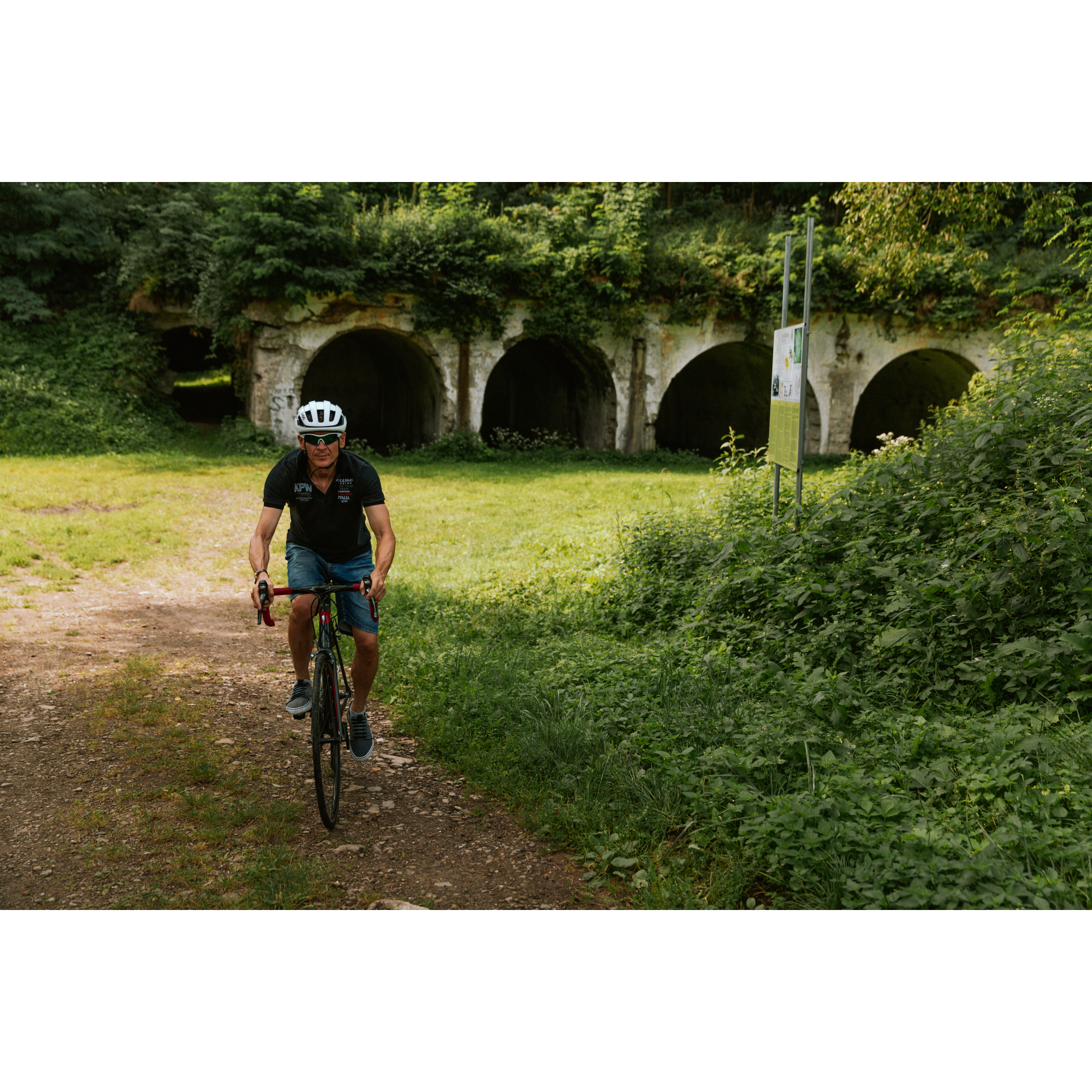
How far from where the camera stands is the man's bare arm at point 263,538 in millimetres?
4434

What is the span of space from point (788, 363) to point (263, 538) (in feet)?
14.2

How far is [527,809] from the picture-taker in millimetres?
4473

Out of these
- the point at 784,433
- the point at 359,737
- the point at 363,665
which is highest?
the point at 784,433

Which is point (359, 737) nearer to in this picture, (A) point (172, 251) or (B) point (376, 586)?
(B) point (376, 586)

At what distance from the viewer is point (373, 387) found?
26.0 metres

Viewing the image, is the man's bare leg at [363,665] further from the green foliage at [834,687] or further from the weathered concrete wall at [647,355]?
the weathered concrete wall at [647,355]

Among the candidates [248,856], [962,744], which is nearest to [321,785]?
[248,856]

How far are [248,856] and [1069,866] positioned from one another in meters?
3.36

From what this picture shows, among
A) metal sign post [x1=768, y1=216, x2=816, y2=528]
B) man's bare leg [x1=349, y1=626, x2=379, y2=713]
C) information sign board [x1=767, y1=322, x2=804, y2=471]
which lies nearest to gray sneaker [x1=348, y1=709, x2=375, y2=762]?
man's bare leg [x1=349, y1=626, x2=379, y2=713]

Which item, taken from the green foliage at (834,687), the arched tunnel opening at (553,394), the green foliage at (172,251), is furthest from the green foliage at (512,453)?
the green foliage at (834,687)

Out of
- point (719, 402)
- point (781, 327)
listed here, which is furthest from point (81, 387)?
point (781, 327)

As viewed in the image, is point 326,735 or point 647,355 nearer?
point 326,735

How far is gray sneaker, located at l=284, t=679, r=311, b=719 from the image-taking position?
4.74 m

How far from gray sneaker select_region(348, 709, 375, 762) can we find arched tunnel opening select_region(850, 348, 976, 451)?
2111 centimetres
